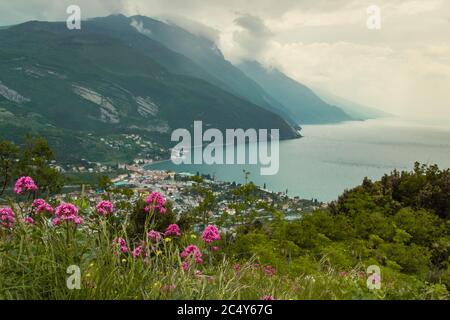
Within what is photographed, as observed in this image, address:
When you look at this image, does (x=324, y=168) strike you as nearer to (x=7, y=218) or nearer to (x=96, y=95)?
(x=7, y=218)

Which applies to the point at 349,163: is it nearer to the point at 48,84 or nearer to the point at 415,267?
the point at 415,267

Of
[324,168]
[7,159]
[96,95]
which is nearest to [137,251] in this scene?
[7,159]

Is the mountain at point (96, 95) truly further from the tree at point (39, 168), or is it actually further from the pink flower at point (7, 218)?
the pink flower at point (7, 218)

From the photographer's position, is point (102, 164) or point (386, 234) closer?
point (386, 234)

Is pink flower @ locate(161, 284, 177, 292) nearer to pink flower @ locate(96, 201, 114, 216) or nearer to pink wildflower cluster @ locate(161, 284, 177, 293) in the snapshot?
pink wildflower cluster @ locate(161, 284, 177, 293)

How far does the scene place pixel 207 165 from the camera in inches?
3423

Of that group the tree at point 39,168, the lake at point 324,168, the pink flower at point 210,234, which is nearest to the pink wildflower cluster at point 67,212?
the pink flower at point 210,234

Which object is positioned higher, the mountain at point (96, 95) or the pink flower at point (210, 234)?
the mountain at point (96, 95)

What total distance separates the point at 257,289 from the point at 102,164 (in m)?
81.8

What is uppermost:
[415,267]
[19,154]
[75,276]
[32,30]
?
[32,30]

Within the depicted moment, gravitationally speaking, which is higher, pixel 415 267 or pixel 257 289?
pixel 257 289

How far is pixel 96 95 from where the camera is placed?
146 m

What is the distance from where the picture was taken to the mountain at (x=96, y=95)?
12838 cm
